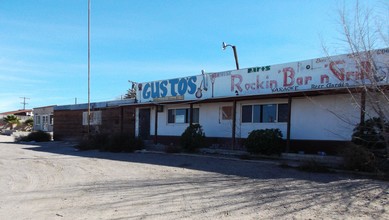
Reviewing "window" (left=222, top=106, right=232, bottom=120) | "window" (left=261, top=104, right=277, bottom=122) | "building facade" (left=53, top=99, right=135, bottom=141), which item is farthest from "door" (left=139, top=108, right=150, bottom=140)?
"window" (left=261, top=104, right=277, bottom=122)

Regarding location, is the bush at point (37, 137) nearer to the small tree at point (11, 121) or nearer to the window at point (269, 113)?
the window at point (269, 113)

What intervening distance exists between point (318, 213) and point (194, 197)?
2490 millimetres

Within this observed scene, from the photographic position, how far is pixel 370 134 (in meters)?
11.7

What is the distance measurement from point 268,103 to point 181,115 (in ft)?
19.5

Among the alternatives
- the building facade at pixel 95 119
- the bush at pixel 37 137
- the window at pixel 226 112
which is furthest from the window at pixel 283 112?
the bush at pixel 37 137

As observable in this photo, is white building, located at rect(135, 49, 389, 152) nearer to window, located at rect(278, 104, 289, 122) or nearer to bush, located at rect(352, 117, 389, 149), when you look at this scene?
window, located at rect(278, 104, 289, 122)

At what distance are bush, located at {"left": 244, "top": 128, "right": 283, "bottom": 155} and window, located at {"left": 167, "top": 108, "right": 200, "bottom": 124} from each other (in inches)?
231

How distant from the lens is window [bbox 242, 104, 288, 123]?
17.1 m

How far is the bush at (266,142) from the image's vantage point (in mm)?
15328

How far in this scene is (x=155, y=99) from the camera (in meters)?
23.2

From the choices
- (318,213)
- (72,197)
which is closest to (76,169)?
(72,197)

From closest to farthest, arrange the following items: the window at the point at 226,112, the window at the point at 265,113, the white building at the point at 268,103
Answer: the white building at the point at 268,103 → the window at the point at 265,113 → the window at the point at 226,112

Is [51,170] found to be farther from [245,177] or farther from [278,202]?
[278,202]

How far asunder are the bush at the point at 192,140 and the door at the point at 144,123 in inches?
228
